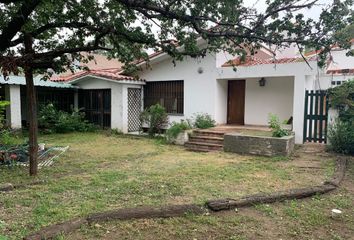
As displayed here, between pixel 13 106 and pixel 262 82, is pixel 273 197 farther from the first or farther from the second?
pixel 13 106

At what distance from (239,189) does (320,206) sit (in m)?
1.44

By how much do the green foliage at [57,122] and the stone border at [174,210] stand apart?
452 inches

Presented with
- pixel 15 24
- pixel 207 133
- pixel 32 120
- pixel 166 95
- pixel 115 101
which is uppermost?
pixel 15 24

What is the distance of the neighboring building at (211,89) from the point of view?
1212cm

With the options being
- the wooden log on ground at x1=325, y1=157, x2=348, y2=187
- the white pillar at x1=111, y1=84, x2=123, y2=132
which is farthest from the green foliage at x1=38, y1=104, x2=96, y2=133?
the wooden log on ground at x1=325, y1=157, x2=348, y2=187

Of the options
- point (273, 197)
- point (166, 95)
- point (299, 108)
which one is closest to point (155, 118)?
point (166, 95)

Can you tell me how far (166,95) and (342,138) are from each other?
27.4 ft

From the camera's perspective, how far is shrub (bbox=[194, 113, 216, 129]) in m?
13.0

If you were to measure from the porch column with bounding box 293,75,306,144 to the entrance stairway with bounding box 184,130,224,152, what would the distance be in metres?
2.76

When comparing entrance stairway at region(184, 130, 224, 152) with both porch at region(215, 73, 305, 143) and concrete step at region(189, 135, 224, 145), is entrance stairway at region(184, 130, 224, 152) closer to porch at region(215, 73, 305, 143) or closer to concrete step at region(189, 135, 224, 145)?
concrete step at region(189, 135, 224, 145)

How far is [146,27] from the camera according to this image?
22.7 ft

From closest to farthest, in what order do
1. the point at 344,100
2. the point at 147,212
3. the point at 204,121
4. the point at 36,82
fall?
the point at 147,212
the point at 344,100
the point at 204,121
the point at 36,82

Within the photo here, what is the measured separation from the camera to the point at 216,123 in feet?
45.1

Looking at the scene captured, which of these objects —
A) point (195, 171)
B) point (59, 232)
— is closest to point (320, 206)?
point (195, 171)
